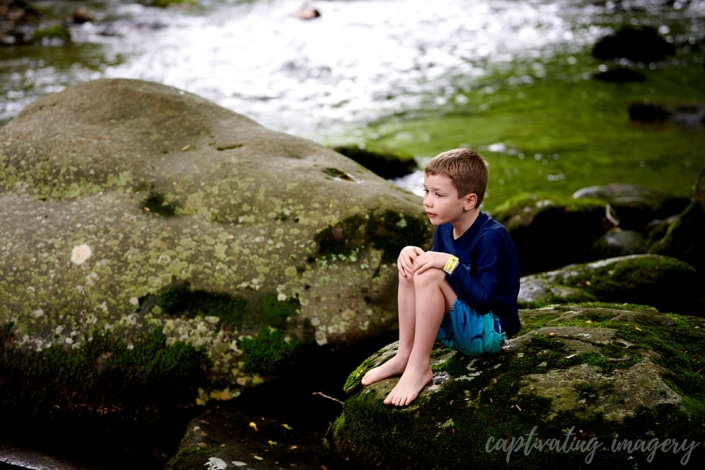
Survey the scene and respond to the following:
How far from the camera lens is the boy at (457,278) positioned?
3.48 m

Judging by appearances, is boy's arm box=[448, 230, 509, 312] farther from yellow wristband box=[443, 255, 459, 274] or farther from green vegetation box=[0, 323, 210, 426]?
green vegetation box=[0, 323, 210, 426]

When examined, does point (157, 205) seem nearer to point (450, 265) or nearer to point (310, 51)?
point (450, 265)

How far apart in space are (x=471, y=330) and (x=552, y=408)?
581mm

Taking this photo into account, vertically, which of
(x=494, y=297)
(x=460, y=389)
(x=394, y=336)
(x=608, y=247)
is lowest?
(x=608, y=247)

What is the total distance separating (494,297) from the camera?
3.65 metres

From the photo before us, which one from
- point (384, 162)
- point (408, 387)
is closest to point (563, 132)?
point (384, 162)

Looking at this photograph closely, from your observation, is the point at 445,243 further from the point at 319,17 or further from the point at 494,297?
the point at 319,17

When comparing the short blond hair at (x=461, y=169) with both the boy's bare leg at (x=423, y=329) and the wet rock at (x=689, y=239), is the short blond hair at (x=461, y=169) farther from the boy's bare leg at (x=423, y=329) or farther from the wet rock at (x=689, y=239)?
the wet rock at (x=689, y=239)

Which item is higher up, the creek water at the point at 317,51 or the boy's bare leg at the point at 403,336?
the boy's bare leg at the point at 403,336

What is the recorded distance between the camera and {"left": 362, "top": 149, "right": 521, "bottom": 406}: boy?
348 centimetres

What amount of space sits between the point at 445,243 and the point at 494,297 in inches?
16.4

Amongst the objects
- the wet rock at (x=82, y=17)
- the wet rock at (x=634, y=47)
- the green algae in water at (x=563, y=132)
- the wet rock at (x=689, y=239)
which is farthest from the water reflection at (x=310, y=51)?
the wet rock at (x=689, y=239)

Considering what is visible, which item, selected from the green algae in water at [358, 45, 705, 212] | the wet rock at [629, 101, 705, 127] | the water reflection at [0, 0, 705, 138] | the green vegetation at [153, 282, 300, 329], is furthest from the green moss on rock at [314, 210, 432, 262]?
the wet rock at [629, 101, 705, 127]

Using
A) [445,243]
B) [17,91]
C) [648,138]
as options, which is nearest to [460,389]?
[445,243]
